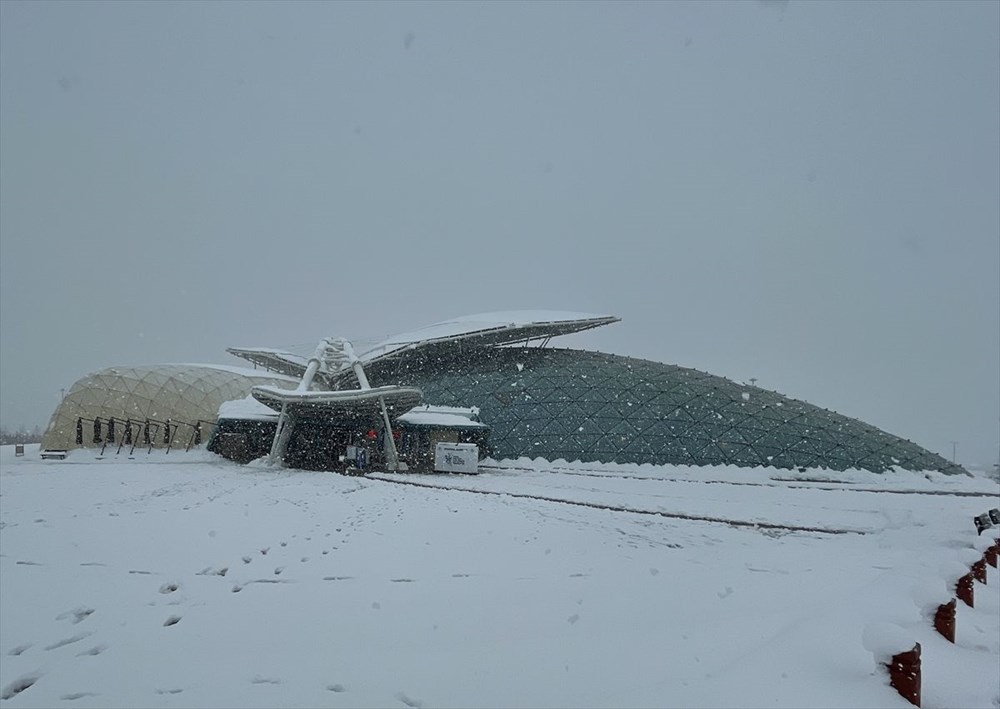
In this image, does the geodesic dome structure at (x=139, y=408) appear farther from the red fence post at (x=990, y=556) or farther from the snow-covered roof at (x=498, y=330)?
the red fence post at (x=990, y=556)

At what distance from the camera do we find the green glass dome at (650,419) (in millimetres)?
29406

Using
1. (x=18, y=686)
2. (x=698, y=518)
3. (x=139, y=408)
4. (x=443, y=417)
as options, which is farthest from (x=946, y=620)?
(x=139, y=408)

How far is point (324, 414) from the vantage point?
98.1 feet

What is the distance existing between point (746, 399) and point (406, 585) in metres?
32.6

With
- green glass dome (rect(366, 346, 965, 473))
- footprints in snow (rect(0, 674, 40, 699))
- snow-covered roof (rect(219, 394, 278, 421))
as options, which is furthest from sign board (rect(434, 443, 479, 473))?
footprints in snow (rect(0, 674, 40, 699))

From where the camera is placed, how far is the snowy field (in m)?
3.81

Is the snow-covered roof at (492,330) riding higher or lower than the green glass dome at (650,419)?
higher

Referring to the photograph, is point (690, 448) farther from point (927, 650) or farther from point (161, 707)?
point (161, 707)

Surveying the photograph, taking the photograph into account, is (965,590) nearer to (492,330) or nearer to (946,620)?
(946,620)

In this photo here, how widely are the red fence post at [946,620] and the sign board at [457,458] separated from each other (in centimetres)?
2103

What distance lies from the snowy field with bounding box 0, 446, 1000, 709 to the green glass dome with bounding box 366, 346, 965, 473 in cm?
1807

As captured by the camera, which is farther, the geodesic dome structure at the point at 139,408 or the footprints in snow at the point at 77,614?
the geodesic dome structure at the point at 139,408

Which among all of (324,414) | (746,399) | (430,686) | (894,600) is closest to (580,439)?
(746,399)

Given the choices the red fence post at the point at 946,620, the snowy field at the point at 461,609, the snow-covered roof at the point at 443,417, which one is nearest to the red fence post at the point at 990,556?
the snowy field at the point at 461,609
